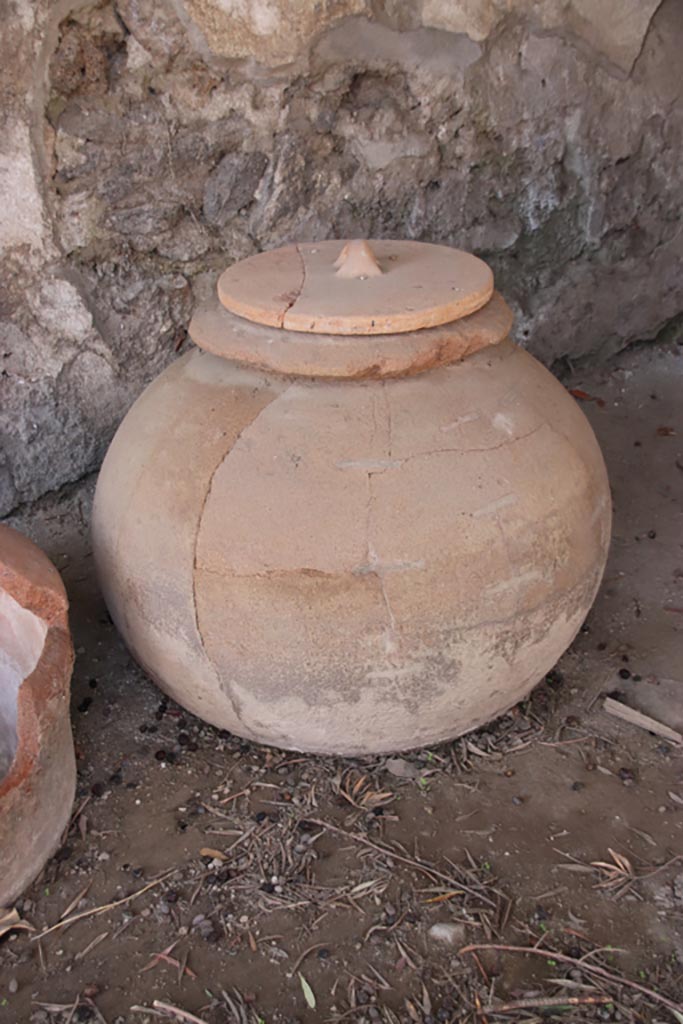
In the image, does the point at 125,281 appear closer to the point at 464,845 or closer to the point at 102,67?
the point at 102,67

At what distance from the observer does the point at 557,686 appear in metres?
2.63

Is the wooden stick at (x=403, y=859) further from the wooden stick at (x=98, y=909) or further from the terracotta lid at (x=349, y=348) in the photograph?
the terracotta lid at (x=349, y=348)

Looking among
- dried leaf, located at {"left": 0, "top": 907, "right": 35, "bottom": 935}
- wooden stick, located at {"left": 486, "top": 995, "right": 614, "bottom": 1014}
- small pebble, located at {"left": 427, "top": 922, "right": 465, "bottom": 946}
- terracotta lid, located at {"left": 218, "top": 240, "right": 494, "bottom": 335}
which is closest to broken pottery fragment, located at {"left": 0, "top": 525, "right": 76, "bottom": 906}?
dried leaf, located at {"left": 0, "top": 907, "right": 35, "bottom": 935}

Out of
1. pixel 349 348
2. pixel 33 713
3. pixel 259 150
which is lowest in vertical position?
pixel 33 713

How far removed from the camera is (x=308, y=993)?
186 cm

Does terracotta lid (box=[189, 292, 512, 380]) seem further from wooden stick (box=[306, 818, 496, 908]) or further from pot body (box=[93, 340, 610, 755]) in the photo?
wooden stick (box=[306, 818, 496, 908])

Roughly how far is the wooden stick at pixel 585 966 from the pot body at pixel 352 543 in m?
0.48

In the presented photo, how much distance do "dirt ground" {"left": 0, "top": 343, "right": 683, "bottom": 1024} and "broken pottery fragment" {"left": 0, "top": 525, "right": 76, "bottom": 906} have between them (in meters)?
0.13

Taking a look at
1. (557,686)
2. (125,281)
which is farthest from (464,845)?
(125,281)

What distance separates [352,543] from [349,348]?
416mm

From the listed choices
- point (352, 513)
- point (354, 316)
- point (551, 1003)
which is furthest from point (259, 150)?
point (551, 1003)

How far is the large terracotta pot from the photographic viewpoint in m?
1.93

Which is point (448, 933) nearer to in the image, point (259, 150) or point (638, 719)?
point (638, 719)

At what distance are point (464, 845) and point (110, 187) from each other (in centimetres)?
214
